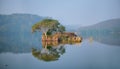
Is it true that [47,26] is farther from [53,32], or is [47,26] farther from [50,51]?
[50,51]

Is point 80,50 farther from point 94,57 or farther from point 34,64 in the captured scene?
point 34,64

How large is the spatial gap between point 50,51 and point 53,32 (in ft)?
0.95

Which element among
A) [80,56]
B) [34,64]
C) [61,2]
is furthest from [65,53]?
[61,2]

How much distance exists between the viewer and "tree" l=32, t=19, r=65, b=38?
11.6 ft

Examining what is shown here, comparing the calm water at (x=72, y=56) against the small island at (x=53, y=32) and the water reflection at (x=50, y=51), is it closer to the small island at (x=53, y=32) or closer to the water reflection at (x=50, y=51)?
the water reflection at (x=50, y=51)

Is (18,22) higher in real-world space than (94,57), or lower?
higher

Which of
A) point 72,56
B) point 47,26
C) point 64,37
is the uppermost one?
point 47,26

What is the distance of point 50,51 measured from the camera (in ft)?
11.7

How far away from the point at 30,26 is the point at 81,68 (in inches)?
38.7

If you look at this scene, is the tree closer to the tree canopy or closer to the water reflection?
the tree canopy

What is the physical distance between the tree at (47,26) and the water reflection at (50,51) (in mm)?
180

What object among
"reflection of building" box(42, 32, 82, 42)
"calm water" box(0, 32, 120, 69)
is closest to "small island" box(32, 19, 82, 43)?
"reflection of building" box(42, 32, 82, 42)

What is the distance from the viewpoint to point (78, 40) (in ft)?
11.8

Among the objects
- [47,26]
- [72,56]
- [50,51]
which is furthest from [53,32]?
[72,56]
